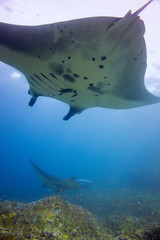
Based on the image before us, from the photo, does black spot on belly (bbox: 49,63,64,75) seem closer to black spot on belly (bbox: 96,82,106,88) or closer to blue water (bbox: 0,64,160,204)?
black spot on belly (bbox: 96,82,106,88)

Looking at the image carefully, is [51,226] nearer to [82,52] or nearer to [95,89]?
[95,89]

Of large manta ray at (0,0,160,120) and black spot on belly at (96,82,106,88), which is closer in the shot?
large manta ray at (0,0,160,120)

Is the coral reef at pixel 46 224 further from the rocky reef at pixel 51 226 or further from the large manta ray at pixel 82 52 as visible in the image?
the large manta ray at pixel 82 52

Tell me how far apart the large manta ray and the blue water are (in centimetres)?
1706

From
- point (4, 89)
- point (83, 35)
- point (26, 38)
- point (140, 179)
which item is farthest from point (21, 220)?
point (4, 89)

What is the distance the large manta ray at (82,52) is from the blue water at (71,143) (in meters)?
17.1

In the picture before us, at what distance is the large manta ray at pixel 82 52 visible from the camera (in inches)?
82.0

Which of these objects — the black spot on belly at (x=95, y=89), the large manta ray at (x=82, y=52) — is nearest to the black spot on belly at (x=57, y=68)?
the large manta ray at (x=82, y=52)

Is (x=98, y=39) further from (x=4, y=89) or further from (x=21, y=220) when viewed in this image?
(x=4, y=89)

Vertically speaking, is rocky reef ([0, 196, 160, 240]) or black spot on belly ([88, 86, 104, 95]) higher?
black spot on belly ([88, 86, 104, 95])

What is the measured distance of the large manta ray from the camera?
2.08m

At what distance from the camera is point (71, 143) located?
13762cm

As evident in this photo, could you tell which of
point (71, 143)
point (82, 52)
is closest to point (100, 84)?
point (82, 52)


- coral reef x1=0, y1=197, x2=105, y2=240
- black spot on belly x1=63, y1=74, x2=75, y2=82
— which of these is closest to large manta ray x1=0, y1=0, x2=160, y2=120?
black spot on belly x1=63, y1=74, x2=75, y2=82
